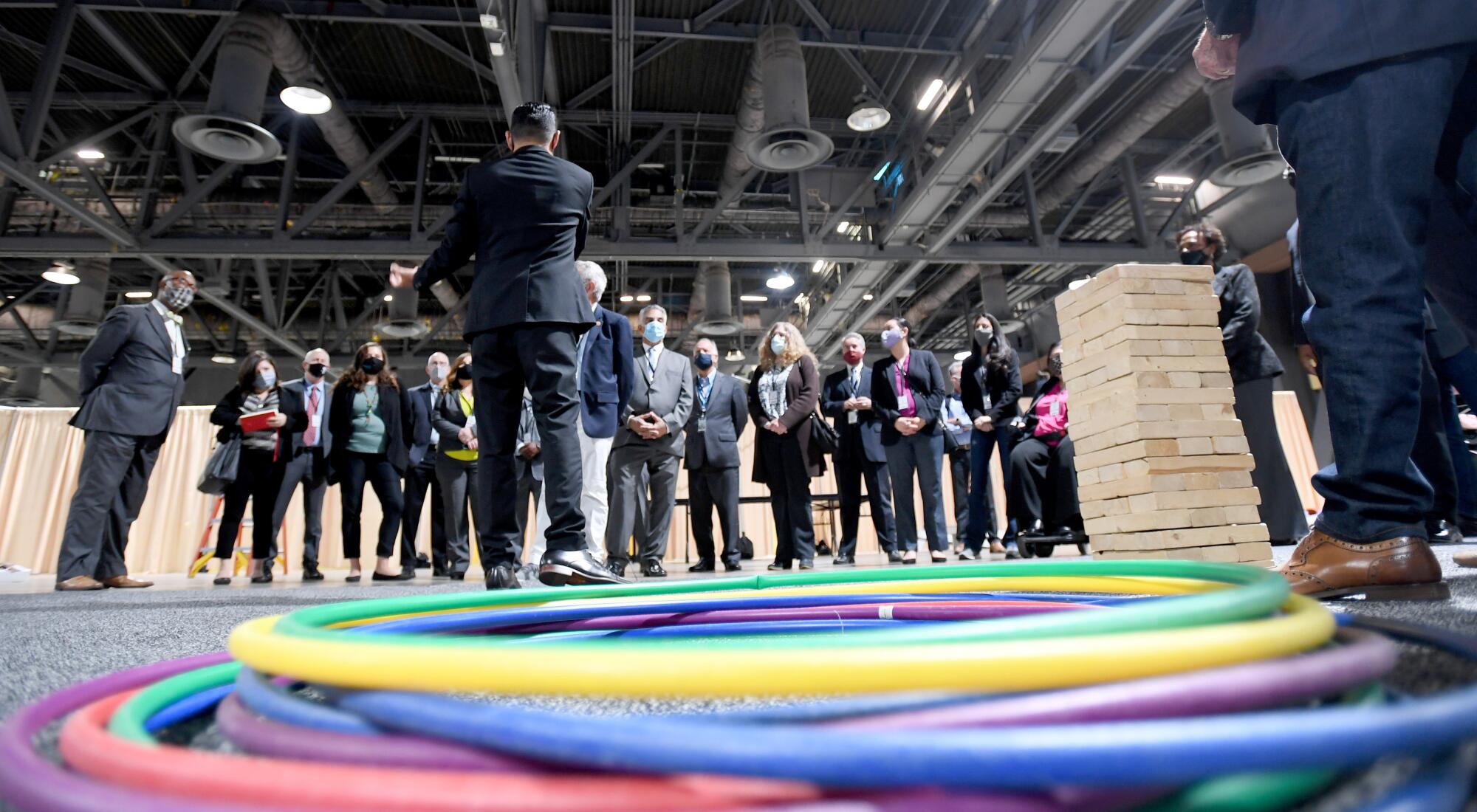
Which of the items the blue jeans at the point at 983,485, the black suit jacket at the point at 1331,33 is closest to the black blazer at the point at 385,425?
the blue jeans at the point at 983,485

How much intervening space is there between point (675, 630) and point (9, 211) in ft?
36.2

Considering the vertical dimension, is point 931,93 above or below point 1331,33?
above

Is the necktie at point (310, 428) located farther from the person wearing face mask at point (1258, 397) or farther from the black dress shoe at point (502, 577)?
the person wearing face mask at point (1258, 397)

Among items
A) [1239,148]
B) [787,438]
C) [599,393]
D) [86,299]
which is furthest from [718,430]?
[86,299]

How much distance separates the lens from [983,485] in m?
4.80

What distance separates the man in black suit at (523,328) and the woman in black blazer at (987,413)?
3059mm

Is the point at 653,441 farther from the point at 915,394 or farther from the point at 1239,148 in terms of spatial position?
the point at 1239,148

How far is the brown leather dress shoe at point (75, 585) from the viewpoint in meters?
3.53

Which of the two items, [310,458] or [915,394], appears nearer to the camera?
[915,394]

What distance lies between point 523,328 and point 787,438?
2.96 m

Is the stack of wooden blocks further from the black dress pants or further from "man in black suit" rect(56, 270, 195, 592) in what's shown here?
the black dress pants

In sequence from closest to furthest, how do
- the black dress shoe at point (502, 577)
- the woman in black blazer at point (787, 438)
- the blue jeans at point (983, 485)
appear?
the black dress shoe at point (502, 577), the blue jeans at point (983, 485), the woman in black blazer at point (787, 438)

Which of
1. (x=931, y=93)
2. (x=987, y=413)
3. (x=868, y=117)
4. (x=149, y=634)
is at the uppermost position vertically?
(x=931, y=93)

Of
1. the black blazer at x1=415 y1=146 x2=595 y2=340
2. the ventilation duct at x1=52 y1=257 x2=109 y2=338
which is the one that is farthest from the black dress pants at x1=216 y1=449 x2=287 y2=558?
the ventilation duct at x1=52 y1=257 x2=109 y2=338
